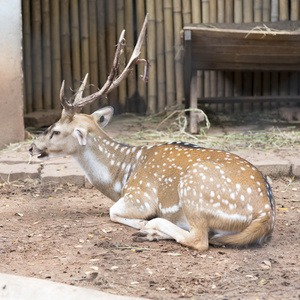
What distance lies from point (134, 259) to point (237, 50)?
467 centimetres

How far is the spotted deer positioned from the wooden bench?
296 cm

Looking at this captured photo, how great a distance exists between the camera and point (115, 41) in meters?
9.12

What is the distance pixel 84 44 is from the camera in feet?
29.8

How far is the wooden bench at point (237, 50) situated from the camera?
719 centimetres

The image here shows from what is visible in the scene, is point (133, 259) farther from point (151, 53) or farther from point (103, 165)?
point (151, 53)

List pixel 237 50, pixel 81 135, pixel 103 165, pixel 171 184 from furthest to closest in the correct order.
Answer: pixel 237 50 → pixel 103 165 → pixel 81 135 → pixel 171 184

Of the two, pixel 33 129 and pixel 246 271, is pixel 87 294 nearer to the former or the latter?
pixel 246 271

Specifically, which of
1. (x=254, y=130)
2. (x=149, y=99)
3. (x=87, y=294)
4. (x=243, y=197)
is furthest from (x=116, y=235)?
(x=149, y=99)

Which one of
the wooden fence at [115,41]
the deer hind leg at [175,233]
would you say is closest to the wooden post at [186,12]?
the wooden fence at [115,41]

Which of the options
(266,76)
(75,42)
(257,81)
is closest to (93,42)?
(75,42)

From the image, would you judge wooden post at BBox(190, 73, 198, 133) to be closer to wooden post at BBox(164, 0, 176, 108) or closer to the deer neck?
wooden post at BBox(164, 0, 176, 108)

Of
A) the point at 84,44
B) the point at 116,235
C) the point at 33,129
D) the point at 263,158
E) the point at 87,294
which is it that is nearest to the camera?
the point at 87,294

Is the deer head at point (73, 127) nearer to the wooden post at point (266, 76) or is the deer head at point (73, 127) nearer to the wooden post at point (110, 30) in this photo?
the wooden post at point (110, 30)

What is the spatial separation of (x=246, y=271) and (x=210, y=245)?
54 cm
